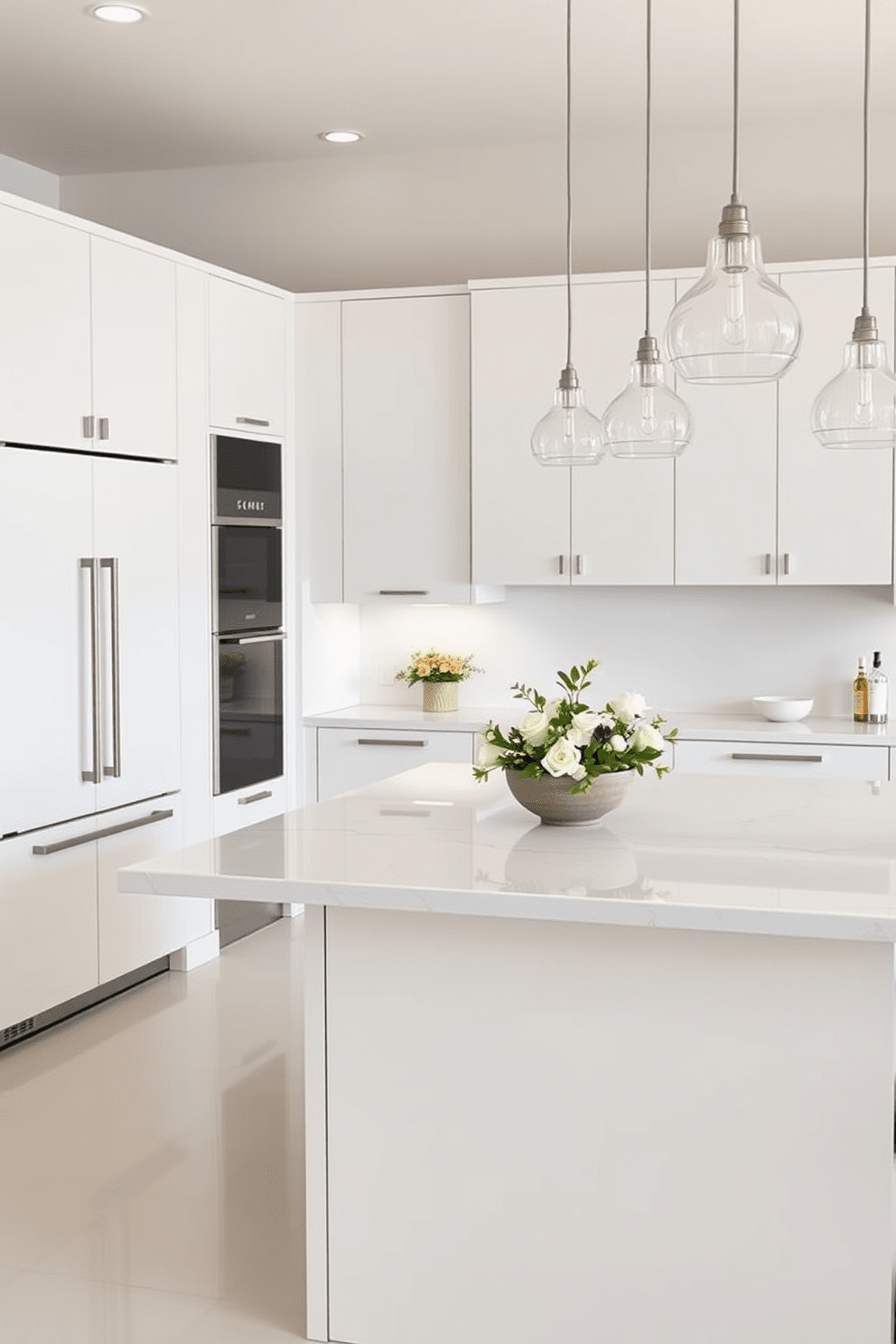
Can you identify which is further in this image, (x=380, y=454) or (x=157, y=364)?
(x=380, y=454)

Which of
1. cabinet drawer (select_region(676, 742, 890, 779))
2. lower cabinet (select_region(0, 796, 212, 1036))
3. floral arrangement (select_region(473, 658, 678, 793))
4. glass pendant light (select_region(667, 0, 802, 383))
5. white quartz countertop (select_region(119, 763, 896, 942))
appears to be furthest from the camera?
cabinet drawer (select_region(676, 742, 890, 779))

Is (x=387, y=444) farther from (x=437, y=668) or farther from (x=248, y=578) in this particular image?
(x=437, y=668)

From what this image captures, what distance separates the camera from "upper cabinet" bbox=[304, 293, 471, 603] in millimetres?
5754

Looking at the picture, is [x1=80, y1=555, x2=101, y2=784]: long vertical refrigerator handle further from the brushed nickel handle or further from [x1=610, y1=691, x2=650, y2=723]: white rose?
[x1=610, y1=691, x2=650, y2=723]: white rose

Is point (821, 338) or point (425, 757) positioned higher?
point (821, 338)

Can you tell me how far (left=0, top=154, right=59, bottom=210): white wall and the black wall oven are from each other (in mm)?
1410

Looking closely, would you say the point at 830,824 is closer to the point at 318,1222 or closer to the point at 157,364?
the point at 318,1222

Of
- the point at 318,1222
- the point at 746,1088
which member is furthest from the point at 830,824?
the point at 318,1222

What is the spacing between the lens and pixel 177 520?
16.7ft

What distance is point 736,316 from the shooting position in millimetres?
2254

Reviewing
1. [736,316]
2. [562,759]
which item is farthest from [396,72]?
[736,316]

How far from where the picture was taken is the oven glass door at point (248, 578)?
537 centimetres

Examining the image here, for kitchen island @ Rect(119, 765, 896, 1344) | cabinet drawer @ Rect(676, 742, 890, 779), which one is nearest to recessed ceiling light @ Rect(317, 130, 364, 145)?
cabinet drawer @ Rect(676, 742, 890, 779)

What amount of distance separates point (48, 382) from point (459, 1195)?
268cm
